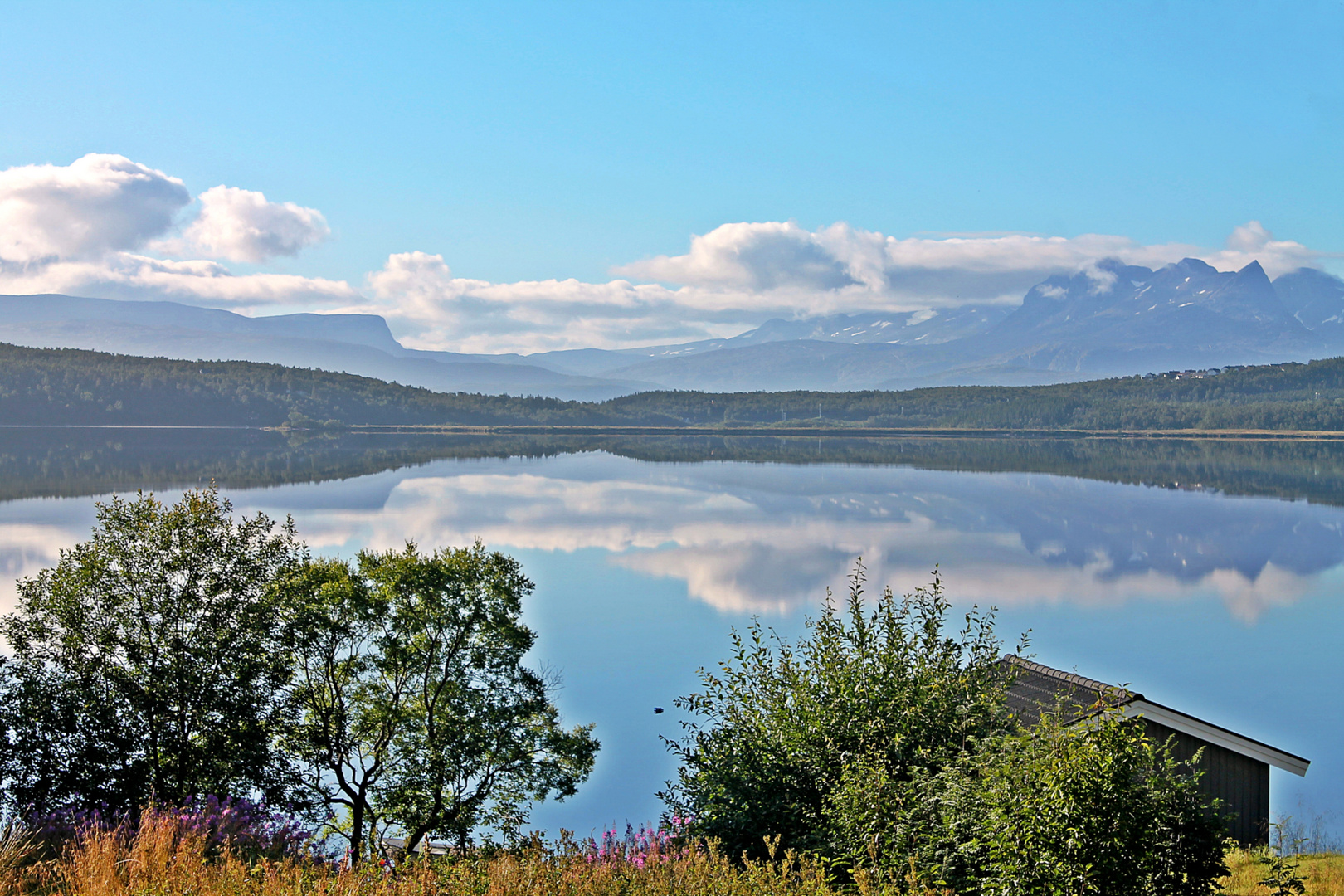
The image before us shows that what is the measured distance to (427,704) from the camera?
58.6 ft

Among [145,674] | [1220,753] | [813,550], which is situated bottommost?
[813,550]

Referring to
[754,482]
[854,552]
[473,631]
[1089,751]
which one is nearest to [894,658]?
[1089,751]

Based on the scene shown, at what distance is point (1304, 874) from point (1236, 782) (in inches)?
137

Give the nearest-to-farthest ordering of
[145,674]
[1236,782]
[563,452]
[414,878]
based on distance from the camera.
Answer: [414,878]
[145,674]
[1236,782]
[563,452]

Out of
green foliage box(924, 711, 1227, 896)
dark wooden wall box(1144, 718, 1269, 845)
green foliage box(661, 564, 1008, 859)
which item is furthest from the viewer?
dark wooden wall box(1144, 718, 1269, 845)

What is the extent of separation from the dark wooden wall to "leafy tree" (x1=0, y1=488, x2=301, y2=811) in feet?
50.2

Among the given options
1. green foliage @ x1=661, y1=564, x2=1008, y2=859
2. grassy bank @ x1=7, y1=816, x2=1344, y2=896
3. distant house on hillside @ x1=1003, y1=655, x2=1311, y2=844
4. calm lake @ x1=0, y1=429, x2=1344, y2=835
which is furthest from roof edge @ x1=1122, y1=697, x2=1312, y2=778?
grassy bank @ x1=7, y1=816, x2=1344, y2=896

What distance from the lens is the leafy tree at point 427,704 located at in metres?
17.3

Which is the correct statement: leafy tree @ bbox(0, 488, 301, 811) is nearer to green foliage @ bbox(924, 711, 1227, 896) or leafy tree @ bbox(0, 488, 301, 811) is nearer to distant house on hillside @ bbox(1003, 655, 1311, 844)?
green foliage @ bbox(924, 711, 1227, 896)

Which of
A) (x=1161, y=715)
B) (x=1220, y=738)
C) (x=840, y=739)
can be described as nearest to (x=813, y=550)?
(x=1220, y=738)

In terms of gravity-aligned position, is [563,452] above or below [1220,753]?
above

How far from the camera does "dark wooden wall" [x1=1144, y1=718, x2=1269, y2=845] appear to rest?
17328mm

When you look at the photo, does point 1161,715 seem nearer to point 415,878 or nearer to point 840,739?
point 840,739

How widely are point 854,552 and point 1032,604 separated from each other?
13473mm
